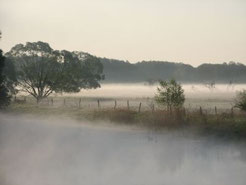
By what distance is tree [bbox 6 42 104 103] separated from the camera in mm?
83188

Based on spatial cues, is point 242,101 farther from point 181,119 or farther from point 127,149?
point 127,149

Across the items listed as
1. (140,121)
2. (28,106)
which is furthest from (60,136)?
(28,106)

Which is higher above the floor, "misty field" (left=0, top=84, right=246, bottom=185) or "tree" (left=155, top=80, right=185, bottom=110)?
"tree" (left=155, top=80, right=185, bottom=110)

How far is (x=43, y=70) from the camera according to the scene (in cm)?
8475

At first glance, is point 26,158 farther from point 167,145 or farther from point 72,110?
point 72,110

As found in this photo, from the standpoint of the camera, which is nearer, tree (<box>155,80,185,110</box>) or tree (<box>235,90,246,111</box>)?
tree (<box>235,90,246,111</box>)

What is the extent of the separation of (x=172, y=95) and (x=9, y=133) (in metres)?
16.0

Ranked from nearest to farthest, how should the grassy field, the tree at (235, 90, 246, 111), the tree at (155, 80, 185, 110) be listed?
the grassy field → the tree at (235, 90, 246, 111) → the tree at (155, 80, 185, 110)

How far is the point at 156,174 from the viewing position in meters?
24.3

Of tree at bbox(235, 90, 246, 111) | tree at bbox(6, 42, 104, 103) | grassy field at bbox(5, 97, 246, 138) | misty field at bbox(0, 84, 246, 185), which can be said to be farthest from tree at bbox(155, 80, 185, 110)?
tree at bbox(6, 42, 104, 103)

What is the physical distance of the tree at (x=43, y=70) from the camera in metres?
83.2

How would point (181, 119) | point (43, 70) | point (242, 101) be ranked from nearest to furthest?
point (181, 119) < point (242, 101) < point (43, 70)

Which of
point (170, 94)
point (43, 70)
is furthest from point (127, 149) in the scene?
point (43, 70)

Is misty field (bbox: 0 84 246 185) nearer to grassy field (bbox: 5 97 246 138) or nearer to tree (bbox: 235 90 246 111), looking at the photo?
grassy field (bbox: 5 97 246 138)
